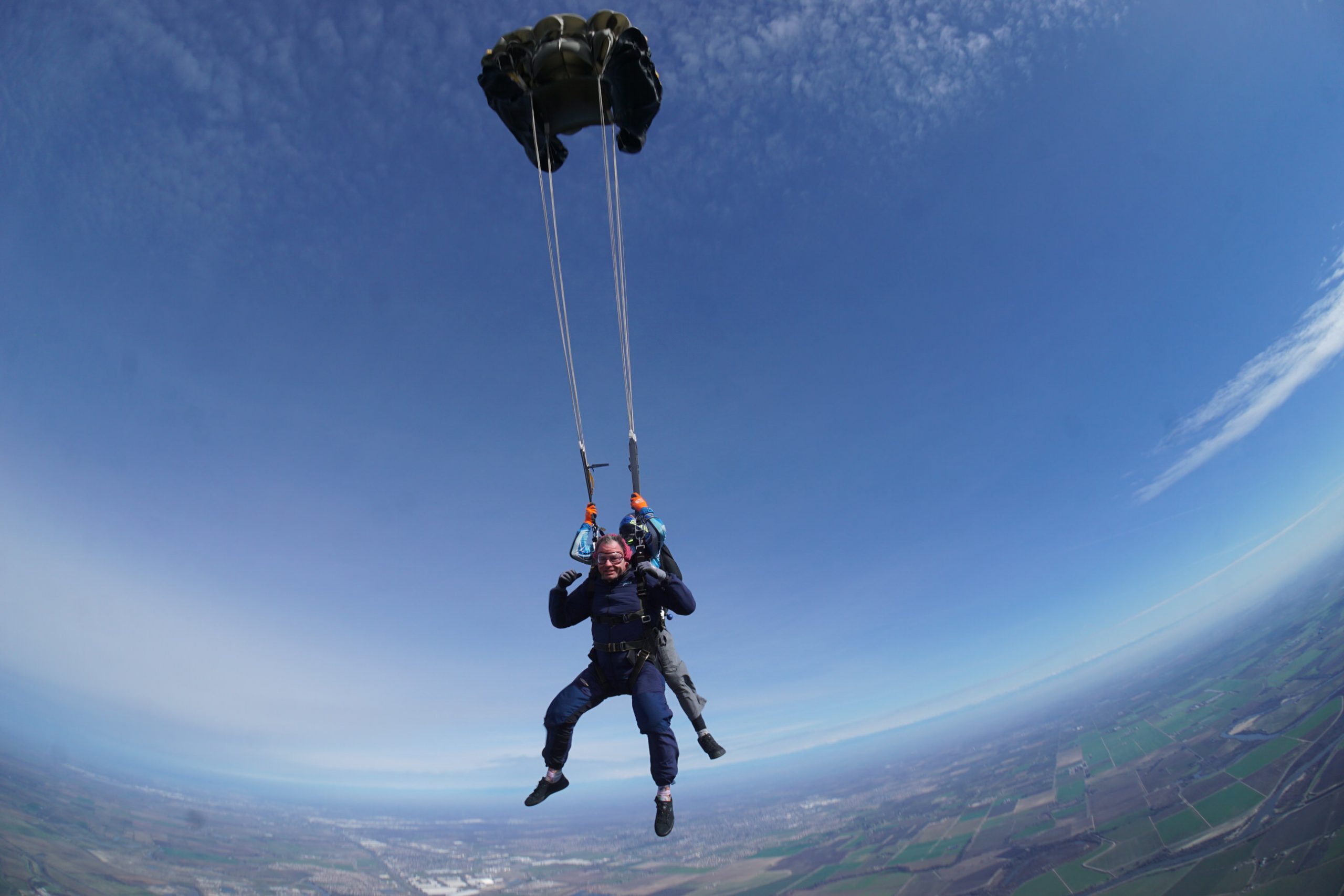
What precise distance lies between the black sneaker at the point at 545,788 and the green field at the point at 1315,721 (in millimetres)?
66853

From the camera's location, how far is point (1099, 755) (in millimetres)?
67750

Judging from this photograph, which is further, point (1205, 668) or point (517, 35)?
point (1205, 668)

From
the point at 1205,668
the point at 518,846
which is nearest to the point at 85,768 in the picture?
the point at 518,846

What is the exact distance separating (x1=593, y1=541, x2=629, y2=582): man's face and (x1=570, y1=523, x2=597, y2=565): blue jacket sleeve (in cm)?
13

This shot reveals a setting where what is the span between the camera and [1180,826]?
37.9 meters

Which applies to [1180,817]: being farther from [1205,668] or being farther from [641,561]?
[1205,668]

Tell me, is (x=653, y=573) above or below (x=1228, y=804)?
above

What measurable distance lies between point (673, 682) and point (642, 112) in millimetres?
7072

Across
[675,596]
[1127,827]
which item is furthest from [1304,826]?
[675,596]

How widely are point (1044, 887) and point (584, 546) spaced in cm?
5330

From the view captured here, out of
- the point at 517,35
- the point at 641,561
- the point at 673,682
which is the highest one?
the point at 517,35

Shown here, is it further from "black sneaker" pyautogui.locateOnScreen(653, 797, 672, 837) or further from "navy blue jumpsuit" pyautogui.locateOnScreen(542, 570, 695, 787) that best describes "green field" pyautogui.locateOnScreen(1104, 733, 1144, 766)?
"navy blue jumpsuit" pyautogui.locateOnScreen(542, 570, 695, 787)

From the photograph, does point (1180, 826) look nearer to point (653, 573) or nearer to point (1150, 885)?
point (1150, 885)

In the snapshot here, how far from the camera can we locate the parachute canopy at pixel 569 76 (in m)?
5.69
